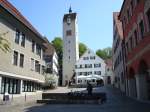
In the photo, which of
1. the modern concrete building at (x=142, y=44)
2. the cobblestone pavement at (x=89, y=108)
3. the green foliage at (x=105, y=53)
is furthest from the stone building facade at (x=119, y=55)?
the green foliage at (x=105, y=53)

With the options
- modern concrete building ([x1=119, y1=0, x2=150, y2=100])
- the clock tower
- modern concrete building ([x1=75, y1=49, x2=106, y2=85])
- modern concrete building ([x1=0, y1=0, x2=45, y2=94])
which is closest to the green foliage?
the clock tower

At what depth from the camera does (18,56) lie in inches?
1174

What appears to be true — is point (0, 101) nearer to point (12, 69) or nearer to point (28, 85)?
point (12, 69)

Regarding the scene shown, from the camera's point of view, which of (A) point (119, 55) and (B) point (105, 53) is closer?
(A) point (119, 55)

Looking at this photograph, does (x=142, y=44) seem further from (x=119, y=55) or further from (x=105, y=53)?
(x=105, y=53)

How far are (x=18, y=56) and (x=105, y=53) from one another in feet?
253

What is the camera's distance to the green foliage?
333 ft

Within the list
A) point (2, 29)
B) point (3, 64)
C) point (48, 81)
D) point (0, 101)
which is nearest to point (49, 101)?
point (0, 101)

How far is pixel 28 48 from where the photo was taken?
33.9 m

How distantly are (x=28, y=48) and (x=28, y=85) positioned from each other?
5.54 meters

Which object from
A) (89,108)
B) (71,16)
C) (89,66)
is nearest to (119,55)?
(89,108)

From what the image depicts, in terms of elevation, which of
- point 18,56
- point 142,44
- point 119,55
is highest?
point 119,55

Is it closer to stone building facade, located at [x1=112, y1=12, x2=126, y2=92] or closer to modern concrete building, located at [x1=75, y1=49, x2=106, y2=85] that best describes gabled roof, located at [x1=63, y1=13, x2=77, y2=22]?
modern concrete building, located at [x1=75, y1=49, x2=106, y2=85]

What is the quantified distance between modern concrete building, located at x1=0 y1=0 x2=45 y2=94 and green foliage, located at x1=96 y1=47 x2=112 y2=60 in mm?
63801
